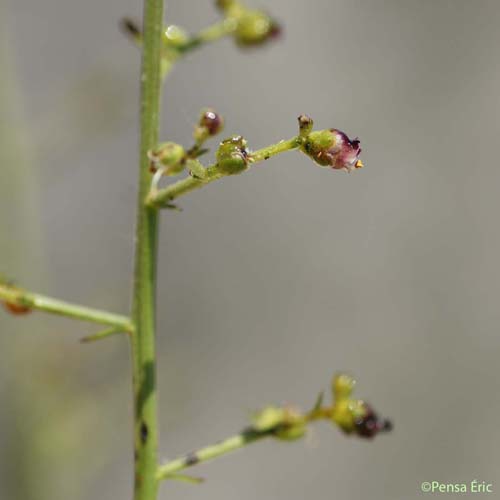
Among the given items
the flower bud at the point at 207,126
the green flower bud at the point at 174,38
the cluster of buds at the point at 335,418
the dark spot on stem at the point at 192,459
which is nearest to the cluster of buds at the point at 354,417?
the cluster of buds at the point at 335,418

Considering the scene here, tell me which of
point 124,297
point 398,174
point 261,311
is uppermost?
point 398,174

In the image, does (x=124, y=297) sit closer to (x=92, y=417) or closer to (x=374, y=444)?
(x=92, y=417)

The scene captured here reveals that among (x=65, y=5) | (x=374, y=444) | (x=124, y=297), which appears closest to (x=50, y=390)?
(x=124, y=297)

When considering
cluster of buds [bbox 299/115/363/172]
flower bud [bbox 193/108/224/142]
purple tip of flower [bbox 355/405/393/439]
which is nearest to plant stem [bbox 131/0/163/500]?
flower bud [bbox 193/108/224/142]

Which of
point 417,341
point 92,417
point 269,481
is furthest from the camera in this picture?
point 417,341

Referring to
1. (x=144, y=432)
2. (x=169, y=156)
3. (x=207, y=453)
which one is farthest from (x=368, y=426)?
(x=169, y=156)

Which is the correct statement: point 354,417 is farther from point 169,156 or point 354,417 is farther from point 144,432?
point 169,156
